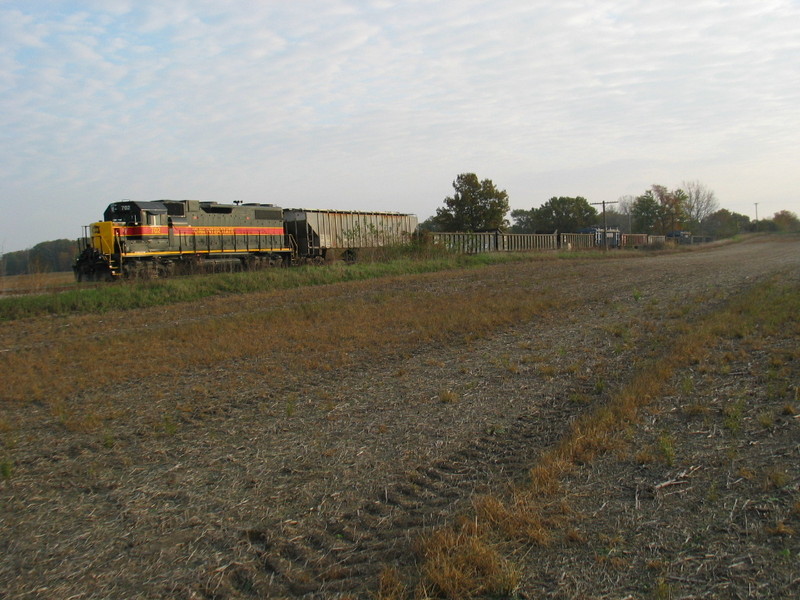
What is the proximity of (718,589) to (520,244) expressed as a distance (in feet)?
155

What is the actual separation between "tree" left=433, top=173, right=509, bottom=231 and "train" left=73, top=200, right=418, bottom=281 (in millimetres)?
31858

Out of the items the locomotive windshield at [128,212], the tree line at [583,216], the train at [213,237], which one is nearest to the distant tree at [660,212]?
the tree line at [583,216]

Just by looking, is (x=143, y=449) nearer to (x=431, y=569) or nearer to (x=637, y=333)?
(x=431, y=569)

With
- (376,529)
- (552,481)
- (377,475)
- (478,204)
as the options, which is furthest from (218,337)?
(478,204)

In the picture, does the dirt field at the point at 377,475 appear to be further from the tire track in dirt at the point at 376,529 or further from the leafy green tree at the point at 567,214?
the leafy green tree at the point at 567,214

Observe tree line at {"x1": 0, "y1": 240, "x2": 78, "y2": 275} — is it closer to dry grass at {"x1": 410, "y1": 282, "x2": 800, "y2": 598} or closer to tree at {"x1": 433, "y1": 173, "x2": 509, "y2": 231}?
dry grass at {"x1": 410, "y1": 282, "x2": 800, "y2": 598}

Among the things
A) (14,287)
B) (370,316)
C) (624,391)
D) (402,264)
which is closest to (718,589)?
(624,391)

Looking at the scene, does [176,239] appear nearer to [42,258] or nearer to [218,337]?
[42,258]

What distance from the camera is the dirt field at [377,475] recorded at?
361 centimetres

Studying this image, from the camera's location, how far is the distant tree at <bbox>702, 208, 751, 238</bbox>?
112m

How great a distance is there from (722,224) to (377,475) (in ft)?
427

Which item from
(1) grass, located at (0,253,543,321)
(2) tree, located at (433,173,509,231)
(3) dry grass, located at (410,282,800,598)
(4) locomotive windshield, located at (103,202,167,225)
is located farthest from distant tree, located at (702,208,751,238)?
(3) dry grass, located at (410,282,800,598)

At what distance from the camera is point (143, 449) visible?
19.4 ft

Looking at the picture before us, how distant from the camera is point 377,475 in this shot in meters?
5.14
